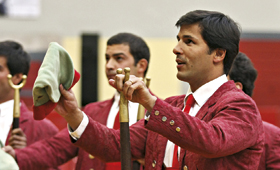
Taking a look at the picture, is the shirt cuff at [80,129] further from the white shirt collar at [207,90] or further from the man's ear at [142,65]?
the man's ear at [142,65]

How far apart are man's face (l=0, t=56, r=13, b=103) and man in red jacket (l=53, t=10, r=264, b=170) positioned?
A: 1143mm

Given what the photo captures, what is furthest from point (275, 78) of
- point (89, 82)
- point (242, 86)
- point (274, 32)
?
point (242, 86)

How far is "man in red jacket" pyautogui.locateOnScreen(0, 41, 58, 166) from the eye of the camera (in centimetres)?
286

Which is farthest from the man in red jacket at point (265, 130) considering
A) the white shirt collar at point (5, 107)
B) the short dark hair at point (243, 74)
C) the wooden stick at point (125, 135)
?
the white shirt collar at point (5, 107)

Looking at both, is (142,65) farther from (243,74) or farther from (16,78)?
(16,78)

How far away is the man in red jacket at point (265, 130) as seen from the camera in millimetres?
2385

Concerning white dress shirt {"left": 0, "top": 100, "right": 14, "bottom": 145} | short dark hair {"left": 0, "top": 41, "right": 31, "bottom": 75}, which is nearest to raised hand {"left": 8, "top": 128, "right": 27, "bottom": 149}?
white dress shirt {"left": 0, "top": 100, "right": 14, "bottom": 145}

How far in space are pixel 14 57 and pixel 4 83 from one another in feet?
0.59

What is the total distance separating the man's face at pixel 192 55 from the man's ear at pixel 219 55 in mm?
26

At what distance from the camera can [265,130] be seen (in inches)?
98.2

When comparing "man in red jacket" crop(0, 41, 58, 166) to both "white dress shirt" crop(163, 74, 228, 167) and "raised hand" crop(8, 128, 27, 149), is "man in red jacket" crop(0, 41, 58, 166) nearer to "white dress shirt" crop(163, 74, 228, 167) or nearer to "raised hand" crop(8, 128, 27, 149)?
"raised hand" crop(8, 128, 27, 149)

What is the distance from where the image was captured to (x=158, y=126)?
158 cm

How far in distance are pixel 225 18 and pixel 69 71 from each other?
2.12 feet

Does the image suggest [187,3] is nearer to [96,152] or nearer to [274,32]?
[274,32]
